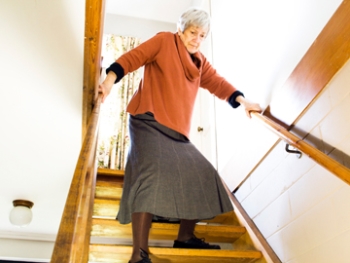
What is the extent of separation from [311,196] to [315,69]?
1.72 ft

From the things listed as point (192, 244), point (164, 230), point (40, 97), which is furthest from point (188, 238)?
point (40, 97)

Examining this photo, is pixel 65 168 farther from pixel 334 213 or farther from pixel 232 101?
pixel 334 213

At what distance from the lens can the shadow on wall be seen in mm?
1317

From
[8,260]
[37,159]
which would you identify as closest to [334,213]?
[37,159]

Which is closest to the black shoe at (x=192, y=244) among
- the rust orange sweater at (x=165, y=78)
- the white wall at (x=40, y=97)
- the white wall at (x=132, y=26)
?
the rust orange sweater at (x=165, y=78)

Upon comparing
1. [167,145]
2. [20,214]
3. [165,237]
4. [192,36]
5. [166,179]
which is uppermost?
[192,36]

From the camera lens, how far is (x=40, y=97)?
194 cm

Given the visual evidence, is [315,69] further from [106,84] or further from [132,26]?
[132,26]

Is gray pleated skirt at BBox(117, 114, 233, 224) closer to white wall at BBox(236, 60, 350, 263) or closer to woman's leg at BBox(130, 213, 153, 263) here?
woman's leg at BBox(130, 213, 153, 263)

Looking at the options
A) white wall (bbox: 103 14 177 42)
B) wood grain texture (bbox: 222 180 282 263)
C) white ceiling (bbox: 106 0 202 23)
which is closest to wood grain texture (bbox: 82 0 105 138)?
wood grain texture (bbox: 222 180 282 263)

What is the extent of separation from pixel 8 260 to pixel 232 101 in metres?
2.69

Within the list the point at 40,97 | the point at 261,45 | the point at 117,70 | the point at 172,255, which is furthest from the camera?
the point at 261,45

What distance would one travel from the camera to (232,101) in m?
2.07

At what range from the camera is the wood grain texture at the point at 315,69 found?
1.34m
